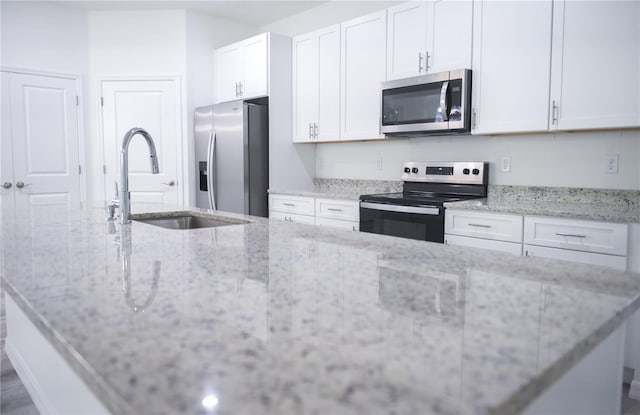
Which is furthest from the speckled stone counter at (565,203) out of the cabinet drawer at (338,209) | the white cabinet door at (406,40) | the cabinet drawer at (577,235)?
the white cabinet door at (406,40)

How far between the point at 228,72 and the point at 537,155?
2964 millimetres

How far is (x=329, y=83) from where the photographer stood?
4.00 m

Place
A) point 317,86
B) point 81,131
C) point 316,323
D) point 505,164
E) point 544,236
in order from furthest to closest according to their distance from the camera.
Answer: point 81,131, point 317,86, point 505,164, point 544,236, point 316,323

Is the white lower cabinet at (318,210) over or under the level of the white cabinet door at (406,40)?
under

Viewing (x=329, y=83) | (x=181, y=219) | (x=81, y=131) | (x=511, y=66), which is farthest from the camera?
(x=81, y=131)

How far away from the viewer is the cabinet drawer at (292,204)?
12.9 feet

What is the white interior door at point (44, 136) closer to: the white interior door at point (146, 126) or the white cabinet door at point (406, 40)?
the white interior door at point (146, 126)

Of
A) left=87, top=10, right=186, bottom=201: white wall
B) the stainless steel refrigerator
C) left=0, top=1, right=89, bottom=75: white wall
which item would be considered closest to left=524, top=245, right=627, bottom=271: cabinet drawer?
the stainless steel refrigerator

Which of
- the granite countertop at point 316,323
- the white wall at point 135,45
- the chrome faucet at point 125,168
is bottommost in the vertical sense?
the granite countertop at point 316,323

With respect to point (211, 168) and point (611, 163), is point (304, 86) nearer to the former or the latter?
point (211, 168)

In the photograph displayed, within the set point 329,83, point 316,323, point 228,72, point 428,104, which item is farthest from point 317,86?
point 316,323

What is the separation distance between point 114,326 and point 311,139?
364 centimetres

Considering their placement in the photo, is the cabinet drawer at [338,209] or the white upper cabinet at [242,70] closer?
the cabinet drawer at [338,209]

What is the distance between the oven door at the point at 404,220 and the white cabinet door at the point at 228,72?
1992 mm
